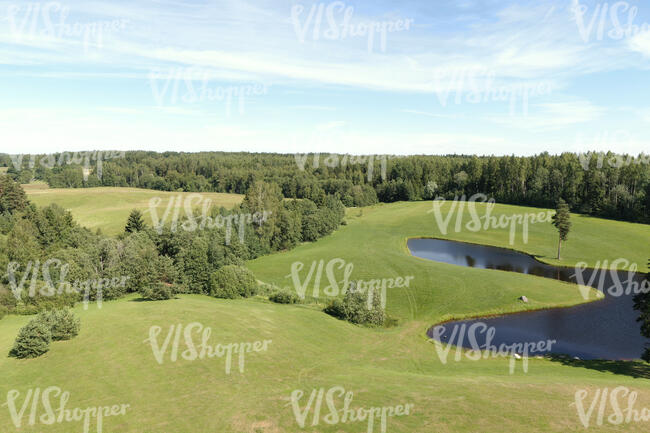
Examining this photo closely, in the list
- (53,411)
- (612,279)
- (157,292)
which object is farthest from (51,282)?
(612,279)

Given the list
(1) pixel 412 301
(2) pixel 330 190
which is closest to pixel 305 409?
(1) pixel 412 301

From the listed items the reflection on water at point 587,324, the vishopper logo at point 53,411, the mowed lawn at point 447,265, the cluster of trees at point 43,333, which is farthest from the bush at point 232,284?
the vishopper logo at point 53,411

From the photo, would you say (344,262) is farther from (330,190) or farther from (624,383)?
(330,190)

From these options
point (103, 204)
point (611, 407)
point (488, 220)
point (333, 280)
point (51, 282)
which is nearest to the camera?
point (611, 407)

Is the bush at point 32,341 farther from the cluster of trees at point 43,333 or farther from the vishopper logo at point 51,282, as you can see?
the vishopper logo at point 51,282

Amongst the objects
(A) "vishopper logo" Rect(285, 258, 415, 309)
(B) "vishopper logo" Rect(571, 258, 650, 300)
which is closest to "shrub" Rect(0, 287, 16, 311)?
(A) "vishopper logo" Rect(285, 258, 415, 309)

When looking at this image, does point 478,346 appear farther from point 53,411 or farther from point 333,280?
point 53,411
